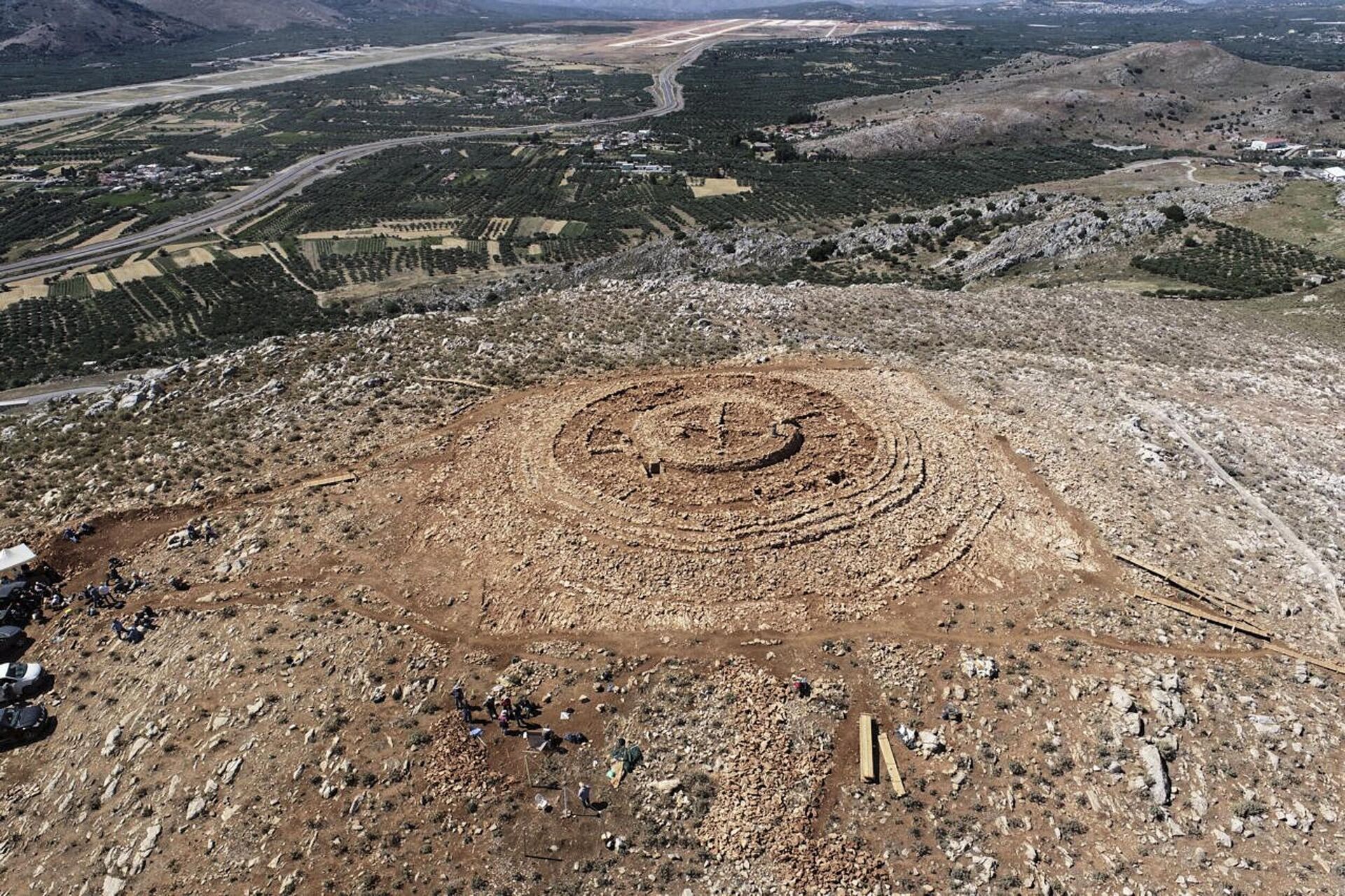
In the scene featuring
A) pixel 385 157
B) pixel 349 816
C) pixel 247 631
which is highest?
pixel 385 157

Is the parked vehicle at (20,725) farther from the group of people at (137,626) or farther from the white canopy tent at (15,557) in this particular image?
the white canopy tent at (15,557)

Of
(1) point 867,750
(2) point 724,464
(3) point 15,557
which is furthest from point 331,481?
(1) point 867,750

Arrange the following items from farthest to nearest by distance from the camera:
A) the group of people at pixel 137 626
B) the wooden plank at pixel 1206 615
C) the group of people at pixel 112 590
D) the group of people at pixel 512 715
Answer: the group of people at pixel 112 590, the group of people at pixel 137 626, the wooden plank at pixel 1206 615, the group of people at pixel 512 715

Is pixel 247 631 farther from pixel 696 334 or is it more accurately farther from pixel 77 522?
pixel 696 334

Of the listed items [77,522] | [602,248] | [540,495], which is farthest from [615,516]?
[602,248]

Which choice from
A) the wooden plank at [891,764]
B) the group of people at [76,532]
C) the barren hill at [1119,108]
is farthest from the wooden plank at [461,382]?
the barren hill at [1119,108]

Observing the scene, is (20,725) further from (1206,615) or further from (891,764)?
(1206,615)
